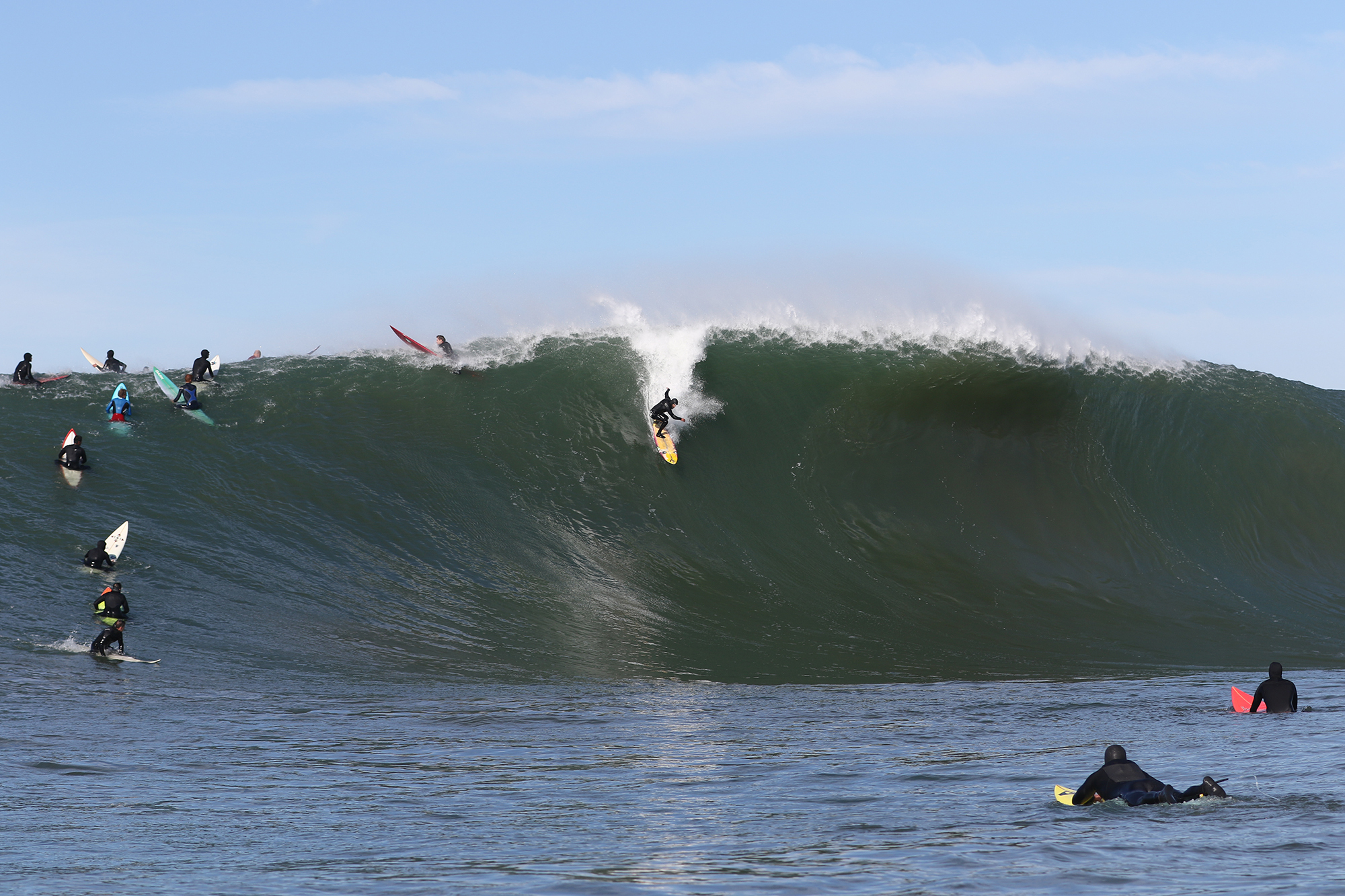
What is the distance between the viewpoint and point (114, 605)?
480 inches

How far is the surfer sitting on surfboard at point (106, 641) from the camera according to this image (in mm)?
11289

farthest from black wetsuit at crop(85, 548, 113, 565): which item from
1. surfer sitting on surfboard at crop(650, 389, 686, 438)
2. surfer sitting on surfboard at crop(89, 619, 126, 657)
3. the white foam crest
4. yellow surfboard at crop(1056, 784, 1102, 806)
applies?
yellow surfboard at crop(1056, 784, 1102, 806)

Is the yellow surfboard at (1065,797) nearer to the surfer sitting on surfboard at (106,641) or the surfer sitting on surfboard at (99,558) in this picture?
the surfer sitting on surfboard at (106,641)

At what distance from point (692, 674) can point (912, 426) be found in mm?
8987

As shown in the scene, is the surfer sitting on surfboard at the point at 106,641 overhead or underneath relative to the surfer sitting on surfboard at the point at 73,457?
underneath

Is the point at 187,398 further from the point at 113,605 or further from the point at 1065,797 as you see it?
the point at 1065,797

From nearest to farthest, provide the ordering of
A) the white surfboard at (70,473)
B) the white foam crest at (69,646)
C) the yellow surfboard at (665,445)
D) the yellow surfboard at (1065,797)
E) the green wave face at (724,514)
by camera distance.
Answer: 1. the yellow surfboard at (1065,797)
2. the white foam crest at (69,646)
3. the green wave face at (724,514)
4. the white surfboard at (70,473)
5. the yellow surfboard at (665,445)

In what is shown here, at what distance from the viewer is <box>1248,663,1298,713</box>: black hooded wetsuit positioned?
949cm

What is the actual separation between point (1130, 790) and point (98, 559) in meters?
12.1

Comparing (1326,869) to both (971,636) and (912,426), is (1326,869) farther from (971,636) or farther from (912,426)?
(912,426)

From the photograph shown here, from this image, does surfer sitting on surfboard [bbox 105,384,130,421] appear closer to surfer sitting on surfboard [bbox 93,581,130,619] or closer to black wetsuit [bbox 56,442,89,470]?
black wetsuit [bbox 56,442,89,470]

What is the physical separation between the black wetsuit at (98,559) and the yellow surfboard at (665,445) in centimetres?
825

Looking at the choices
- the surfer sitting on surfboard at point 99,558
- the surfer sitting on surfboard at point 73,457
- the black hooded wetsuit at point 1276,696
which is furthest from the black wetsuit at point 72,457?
the black hooded wetsuit at point 1276,696

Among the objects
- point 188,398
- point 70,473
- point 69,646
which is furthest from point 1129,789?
point 188,398
